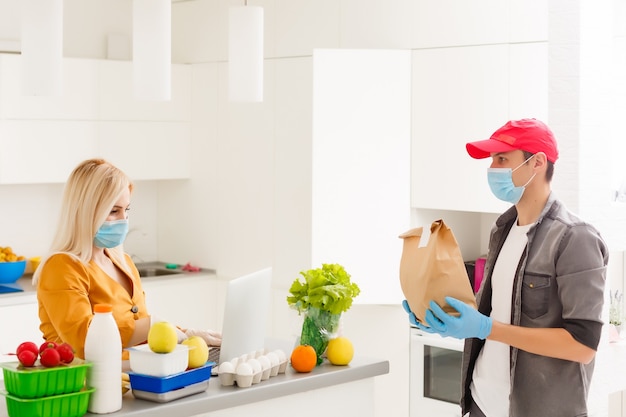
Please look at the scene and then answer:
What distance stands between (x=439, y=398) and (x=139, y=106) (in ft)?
7.75

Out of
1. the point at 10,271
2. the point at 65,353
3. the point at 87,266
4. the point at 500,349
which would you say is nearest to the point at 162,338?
the point at 65,353

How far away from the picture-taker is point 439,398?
485 centimetres

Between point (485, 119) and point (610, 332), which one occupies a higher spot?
point (485, 119)

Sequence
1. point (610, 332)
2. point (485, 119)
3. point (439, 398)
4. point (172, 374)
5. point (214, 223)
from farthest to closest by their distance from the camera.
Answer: point (214, 223) → point (439, 398) → point (485, 119) → point (610, 332) → point (172, 374)

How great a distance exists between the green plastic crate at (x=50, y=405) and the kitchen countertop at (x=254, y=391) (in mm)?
77

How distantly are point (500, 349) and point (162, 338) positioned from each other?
993 mm

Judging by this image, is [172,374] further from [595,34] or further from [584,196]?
[595,34]

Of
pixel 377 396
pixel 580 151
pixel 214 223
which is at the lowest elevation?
pixel 377 396

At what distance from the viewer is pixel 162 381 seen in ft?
8.57

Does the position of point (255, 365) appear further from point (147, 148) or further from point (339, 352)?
point (147, 148)

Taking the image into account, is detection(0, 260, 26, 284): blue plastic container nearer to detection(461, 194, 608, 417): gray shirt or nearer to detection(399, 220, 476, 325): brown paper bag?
detection(399, 220, 476, 325): brown paper bag

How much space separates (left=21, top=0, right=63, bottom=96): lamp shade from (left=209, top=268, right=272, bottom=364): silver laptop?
1.04 metres

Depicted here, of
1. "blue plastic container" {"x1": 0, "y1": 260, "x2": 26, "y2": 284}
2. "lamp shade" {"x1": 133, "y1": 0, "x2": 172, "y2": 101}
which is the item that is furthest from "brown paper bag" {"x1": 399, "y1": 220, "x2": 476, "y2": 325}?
"blue plastic container" {"x1": 0, "y1": 260, "x2": 26, "y2": 284}

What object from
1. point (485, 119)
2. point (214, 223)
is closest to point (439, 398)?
point (485, 119)
